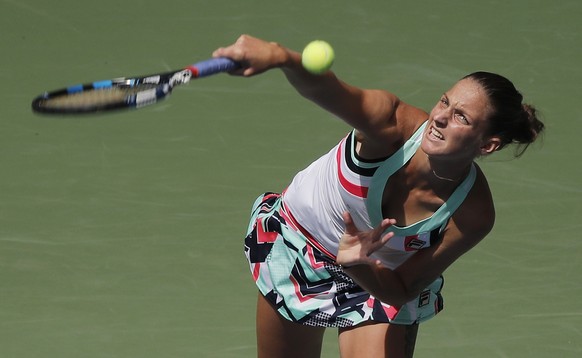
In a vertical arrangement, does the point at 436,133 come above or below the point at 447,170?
above

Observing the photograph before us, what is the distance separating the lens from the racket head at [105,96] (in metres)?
3.76

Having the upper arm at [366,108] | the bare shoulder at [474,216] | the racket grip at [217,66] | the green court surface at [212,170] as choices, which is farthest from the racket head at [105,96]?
the green court surface at [212,170]

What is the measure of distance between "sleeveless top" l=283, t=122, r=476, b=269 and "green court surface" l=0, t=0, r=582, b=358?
1177 mm

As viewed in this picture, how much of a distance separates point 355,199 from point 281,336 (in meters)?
0.76

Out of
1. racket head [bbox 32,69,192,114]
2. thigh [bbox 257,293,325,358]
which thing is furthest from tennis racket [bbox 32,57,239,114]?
thigh [bbox 257,293,325,358]

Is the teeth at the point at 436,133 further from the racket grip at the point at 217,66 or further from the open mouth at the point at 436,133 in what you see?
the racket grip at the point at 217,66

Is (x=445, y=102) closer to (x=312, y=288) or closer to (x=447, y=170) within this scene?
(x=447, y=170)

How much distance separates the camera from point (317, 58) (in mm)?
3553

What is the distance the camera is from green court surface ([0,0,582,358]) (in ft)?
18.6

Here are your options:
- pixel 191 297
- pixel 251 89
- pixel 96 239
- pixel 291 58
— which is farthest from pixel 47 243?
pixel 291 58

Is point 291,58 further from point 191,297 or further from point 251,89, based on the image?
point 251,89

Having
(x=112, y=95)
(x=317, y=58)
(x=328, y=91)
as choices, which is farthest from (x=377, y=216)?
(x=112, y=95)

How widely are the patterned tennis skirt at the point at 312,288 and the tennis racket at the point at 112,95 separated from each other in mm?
965

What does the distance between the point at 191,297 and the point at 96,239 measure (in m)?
0.69
